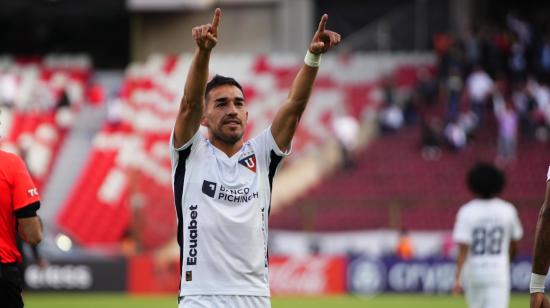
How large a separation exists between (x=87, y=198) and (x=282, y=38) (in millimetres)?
7893

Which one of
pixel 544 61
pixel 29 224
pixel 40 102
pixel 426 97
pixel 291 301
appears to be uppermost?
pixel 544 61

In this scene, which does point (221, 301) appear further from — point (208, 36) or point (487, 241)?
point (487, 241)

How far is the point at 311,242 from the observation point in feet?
87.6

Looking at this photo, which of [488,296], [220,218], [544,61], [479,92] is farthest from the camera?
[544,61]

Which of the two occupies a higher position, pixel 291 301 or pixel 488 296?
pixel 488 296

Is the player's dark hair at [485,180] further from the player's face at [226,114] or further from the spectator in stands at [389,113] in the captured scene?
the spectator in stands at [389,113]

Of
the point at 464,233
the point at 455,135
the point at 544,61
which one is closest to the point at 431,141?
the point at 455,135

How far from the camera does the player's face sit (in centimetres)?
704

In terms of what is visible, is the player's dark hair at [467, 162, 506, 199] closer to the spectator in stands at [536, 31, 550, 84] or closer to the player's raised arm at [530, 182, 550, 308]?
the player's raised arm at [530, 182, 550, 308]

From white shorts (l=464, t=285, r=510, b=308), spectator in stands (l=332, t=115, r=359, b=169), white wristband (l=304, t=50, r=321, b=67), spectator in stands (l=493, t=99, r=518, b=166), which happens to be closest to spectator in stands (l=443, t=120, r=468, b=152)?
spectator in stands (l=493, t=99, r=518, b=166)

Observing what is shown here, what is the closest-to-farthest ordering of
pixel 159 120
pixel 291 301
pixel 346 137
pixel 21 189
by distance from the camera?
pixel 21 189, pixel 291 301, pixel 346 137, pixel 159 120

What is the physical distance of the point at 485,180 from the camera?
11.4 m

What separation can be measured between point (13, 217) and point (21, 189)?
0.68 ft

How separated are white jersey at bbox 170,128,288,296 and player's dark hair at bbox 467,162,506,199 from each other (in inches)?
186
